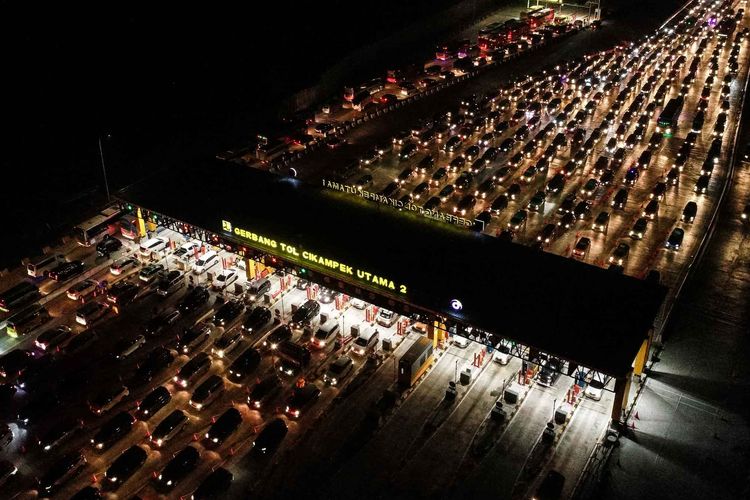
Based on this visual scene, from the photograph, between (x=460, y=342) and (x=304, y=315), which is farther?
(x=304, y=315)

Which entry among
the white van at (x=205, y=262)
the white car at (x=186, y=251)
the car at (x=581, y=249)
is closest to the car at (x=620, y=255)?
the car at (x=581, y=249)

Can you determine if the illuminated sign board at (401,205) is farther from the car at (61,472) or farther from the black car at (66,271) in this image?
the car at (61,472)

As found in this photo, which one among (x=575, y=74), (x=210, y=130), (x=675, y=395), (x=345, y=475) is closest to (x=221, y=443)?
(x=345, y=475)

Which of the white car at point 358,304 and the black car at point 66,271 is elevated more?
the black car at point 66,271

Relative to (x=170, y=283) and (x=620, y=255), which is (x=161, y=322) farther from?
(x=620, y=255)

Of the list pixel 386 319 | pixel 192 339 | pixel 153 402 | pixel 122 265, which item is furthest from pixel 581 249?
pixel 122 265

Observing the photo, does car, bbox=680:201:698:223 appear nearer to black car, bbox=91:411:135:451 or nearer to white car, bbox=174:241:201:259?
white car, bbox=174:241:201:259

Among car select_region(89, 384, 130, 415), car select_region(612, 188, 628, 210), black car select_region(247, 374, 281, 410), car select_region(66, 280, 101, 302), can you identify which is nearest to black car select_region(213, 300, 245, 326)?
black car select_region(247, 374, 281, 410)

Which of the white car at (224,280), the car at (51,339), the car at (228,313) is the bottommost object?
the car at (51,339)
